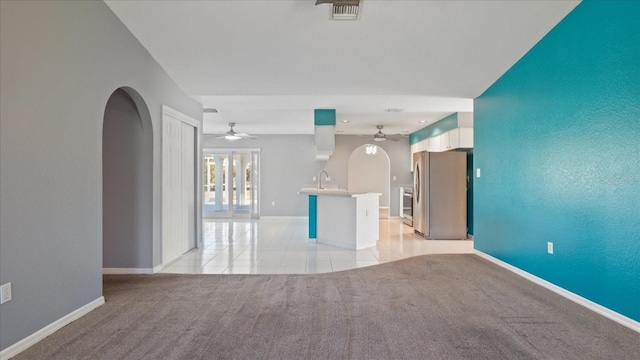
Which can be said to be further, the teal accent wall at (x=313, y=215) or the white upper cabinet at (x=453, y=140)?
the white upper cabinet at (x=453, y=140)

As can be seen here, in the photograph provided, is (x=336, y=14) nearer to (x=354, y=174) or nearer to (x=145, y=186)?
(x=145, y=186)

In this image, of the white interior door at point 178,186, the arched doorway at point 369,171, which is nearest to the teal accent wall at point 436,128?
the arched doorway at point 369,171

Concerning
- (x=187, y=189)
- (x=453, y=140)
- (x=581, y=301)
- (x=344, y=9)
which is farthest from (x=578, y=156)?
(x=187, y=189)

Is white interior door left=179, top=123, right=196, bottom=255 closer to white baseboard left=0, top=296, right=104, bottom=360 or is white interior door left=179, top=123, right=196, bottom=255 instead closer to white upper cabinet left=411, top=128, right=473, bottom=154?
white baseboard left=0, top=296, right=104, bottom=360

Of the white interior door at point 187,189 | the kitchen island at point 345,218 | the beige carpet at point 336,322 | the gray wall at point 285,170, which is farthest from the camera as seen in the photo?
the gray wall at point 285,170

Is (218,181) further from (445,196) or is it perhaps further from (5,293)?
(5,293)

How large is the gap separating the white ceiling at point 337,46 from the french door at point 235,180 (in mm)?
4334

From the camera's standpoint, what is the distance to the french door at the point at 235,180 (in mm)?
10008

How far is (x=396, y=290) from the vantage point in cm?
363

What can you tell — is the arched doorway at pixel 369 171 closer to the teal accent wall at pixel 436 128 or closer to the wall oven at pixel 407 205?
the teal accent wall at pixel 436 128

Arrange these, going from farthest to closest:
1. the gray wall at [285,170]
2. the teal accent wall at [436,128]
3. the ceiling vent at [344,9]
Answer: the gray wall at [285,170], the teal accent wall at [436,128], the ceiling vent at [344,9]

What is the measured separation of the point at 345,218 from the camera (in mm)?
5902

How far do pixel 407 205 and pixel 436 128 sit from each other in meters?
2.02

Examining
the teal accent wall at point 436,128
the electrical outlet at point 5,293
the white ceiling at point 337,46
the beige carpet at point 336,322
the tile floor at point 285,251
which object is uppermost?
the white ceiling at point 337,46
